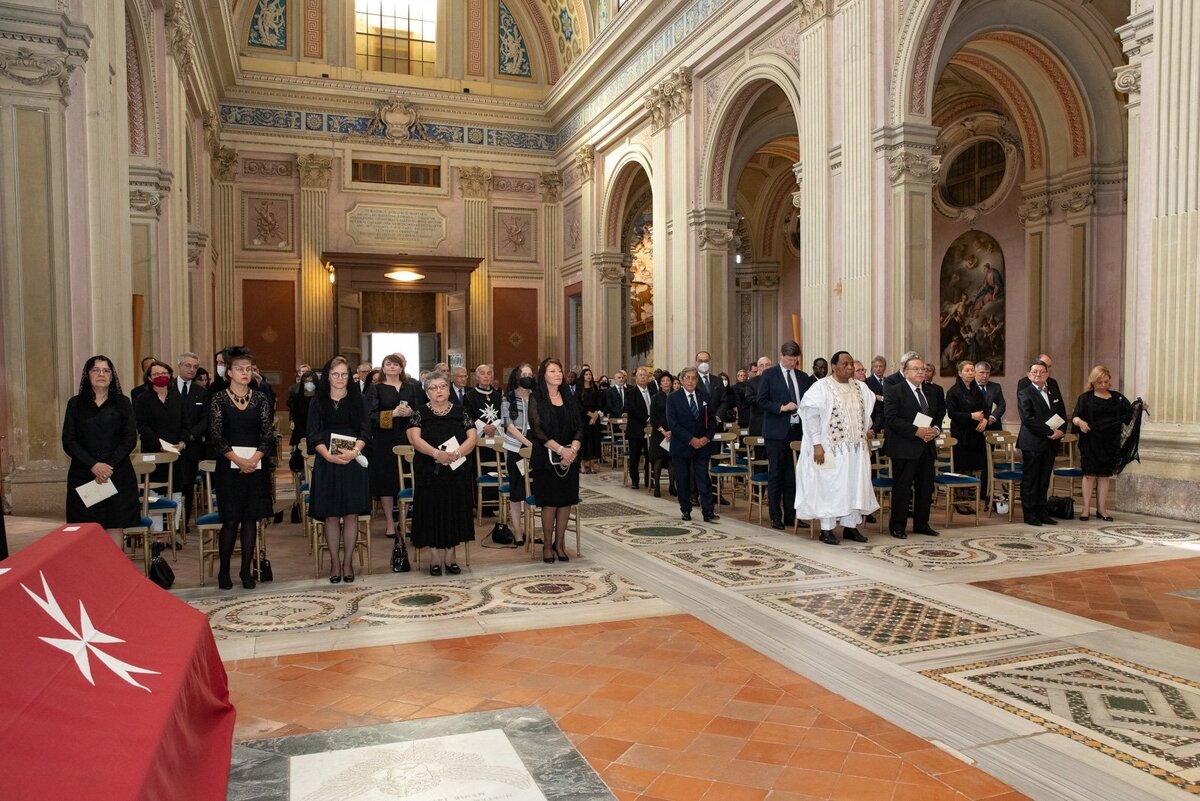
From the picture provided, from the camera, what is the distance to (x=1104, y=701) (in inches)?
138

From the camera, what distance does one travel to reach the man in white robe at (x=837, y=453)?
7105 mm

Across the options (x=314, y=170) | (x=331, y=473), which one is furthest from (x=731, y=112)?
(x=314, y=170)

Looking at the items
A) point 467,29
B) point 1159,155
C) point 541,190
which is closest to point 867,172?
point 1159,155

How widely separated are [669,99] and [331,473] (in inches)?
469

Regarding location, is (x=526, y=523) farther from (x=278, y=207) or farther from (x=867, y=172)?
(x=278, y=207)

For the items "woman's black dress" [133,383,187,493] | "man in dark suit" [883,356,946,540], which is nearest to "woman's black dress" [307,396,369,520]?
"woman's black dress" [133,383,187,493]

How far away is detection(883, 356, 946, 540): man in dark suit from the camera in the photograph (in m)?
7.18

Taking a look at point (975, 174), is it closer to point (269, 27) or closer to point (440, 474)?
point (440, 474)

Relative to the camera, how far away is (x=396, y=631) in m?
4.64

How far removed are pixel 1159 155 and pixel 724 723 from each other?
7.33 metres

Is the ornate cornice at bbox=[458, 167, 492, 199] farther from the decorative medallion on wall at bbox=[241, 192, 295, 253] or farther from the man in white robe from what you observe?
the man in white robe

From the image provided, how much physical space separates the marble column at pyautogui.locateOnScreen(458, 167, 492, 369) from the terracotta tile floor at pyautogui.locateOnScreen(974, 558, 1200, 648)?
17.2m

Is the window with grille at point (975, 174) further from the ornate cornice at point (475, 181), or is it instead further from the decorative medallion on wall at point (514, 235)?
the ornate cornice at point (475, 181)

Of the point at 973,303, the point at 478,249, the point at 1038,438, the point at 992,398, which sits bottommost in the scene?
the point at 1038,438
